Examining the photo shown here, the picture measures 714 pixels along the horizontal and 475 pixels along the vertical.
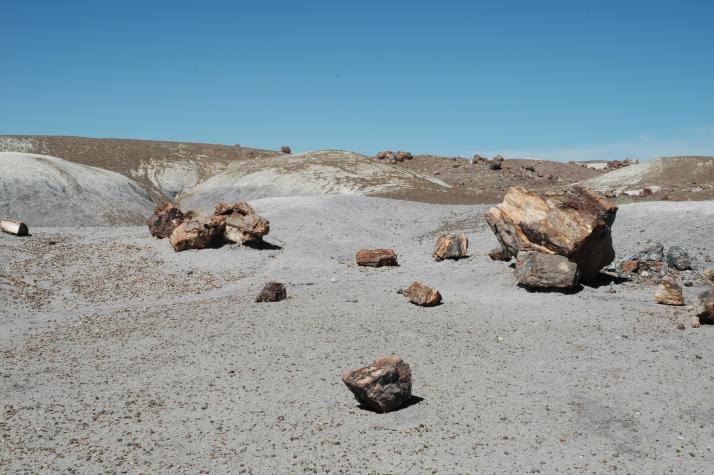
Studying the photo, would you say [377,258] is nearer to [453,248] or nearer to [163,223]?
[453,248]

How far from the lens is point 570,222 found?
58.5 ft

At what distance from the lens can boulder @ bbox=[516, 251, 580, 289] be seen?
676 inches

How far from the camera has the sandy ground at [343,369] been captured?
354 inches

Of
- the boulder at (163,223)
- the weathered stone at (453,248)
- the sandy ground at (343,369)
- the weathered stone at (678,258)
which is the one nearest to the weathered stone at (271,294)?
the sandy ground at (343,369)

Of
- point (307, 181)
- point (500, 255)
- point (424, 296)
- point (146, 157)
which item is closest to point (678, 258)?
point (500, 255)

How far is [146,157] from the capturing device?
72875 mm

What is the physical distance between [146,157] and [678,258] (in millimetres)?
64982

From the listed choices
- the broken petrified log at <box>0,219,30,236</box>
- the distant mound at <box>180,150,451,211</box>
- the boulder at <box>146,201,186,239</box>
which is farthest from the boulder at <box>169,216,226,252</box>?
the distant mound at <box>180,150,451,211</box>

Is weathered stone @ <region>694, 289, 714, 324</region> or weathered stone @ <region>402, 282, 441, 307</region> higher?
weathered stone @ <region>694, 289, 714, 324</region>

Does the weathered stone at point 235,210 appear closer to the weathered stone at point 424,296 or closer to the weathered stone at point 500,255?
the weathered stone at point 500,255

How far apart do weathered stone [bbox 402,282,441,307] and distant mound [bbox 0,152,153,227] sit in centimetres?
3290

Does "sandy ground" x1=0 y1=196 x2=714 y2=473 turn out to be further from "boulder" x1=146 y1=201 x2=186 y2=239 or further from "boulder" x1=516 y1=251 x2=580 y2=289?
"boulder" x1=146 y1=201 x2=186 y2=239

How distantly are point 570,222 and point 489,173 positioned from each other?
59.4 m

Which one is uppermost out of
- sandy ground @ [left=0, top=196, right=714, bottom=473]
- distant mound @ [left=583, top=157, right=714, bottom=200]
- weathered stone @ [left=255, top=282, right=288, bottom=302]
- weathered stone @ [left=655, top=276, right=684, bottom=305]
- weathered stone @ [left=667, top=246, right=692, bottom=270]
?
distant mound @ [left=583, top=157, right=714, bottom=200]
